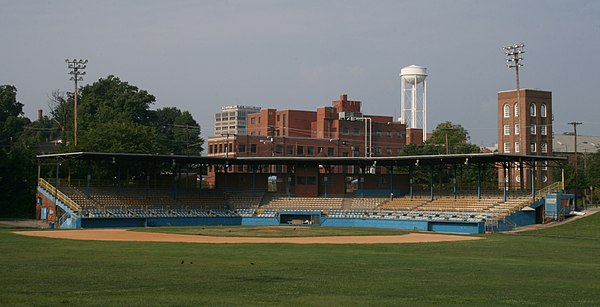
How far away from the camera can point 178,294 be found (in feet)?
69.8

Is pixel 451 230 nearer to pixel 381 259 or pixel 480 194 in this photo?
pixel 480 194

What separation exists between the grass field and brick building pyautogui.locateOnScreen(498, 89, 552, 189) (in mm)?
65661

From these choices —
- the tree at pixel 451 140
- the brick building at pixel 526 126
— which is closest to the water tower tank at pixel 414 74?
the tree at pixel 451 140

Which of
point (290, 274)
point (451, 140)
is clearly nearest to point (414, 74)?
point (451, 140)

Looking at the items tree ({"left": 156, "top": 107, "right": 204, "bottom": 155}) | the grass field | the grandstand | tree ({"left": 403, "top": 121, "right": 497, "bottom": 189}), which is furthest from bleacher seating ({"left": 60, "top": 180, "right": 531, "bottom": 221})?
tree ({"left": 156, "top": 107, "right": 204, "bottom": 155})

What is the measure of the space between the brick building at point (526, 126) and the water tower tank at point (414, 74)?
1302 inches

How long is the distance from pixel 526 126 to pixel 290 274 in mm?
87605

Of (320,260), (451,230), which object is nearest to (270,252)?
(320,260)

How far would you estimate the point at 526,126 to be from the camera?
4279 inches

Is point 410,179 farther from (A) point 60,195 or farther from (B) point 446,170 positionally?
(A) point 60,195

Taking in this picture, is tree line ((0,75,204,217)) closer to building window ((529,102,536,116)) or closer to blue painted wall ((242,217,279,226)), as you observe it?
blue painted wall ((242,217,279,226))

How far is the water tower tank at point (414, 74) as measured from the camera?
474 ft

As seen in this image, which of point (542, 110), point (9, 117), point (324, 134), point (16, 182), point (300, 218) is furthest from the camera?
point (324, 134)

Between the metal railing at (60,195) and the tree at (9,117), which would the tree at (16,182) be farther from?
the tree at (9,117)
